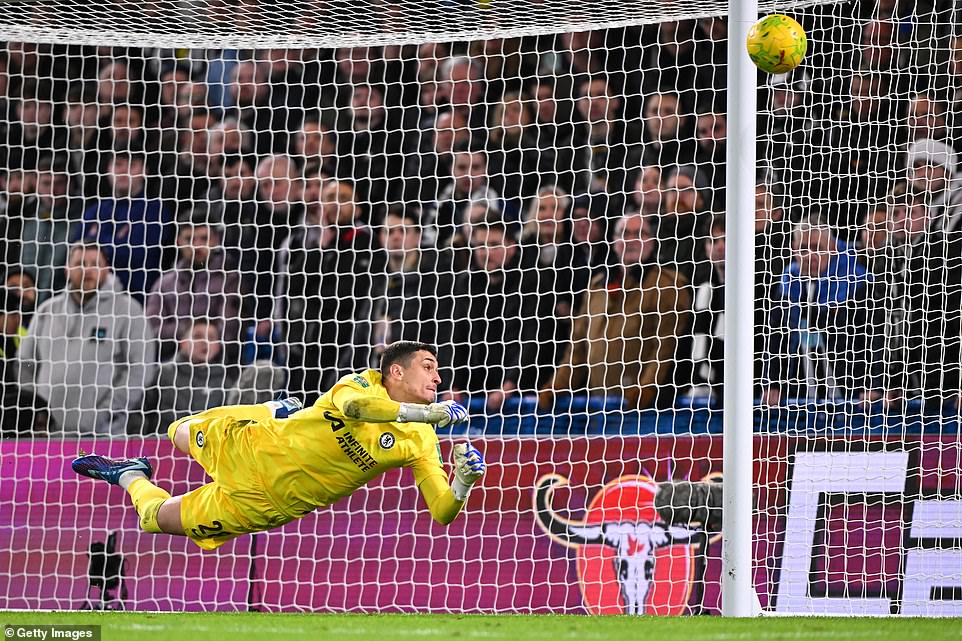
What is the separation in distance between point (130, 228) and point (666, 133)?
3.69m

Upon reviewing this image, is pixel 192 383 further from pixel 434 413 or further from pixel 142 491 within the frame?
pixel 434 413

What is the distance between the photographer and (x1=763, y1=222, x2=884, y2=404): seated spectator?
8156mm

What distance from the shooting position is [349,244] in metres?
9.27

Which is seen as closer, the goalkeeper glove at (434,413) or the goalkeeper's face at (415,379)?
the goalkeeper glove at (434,413)

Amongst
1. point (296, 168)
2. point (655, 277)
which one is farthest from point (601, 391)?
point (296, 168)

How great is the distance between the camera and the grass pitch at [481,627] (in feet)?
18.4

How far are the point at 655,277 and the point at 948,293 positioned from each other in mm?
1749

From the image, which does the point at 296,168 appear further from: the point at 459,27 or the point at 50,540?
the point at 50,540

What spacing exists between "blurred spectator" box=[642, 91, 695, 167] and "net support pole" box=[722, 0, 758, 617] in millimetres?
2250

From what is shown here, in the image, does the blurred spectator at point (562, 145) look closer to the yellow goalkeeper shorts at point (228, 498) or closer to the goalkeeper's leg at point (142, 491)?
the yellow goalkeeper shorts at point (228, 498)

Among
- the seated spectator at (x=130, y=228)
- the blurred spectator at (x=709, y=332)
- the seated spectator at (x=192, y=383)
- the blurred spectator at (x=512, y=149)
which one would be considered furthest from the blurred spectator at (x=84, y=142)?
the blurred spectator at (x=709, y=332)

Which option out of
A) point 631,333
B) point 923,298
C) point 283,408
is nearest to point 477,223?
point 631,333

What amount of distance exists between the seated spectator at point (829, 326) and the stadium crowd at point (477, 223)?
2 cm

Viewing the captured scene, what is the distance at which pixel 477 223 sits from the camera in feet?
29.4
